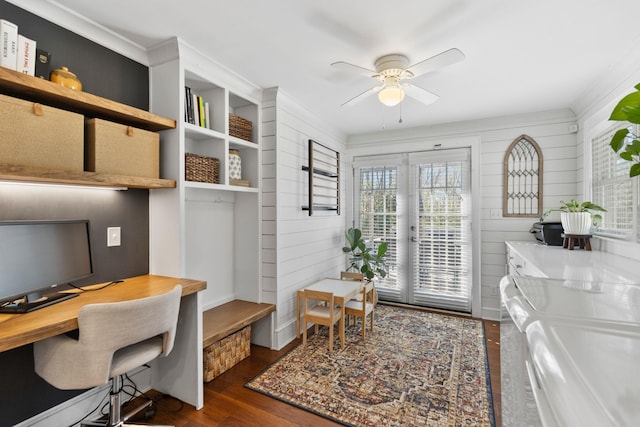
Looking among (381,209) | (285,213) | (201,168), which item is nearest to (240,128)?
(201,168)

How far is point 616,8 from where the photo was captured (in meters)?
1.72

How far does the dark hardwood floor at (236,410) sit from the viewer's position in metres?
1.92

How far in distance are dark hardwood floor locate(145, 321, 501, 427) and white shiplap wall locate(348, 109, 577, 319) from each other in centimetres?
152

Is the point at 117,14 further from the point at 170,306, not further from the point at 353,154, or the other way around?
the point at 353,154

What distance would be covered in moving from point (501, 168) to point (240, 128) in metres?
3.03

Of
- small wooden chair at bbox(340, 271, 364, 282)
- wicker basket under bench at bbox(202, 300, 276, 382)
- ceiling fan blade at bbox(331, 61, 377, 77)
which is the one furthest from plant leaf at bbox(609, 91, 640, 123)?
small wooden chair at bbox(340, 271, 364, 282)

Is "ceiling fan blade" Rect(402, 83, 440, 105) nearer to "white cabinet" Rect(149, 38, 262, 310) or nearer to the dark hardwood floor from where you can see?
"white cabinet" Rect(149, 38, 262, 310)

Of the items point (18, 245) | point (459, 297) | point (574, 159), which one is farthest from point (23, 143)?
point (574, 159)

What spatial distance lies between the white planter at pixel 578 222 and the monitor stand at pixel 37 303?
11.9ft

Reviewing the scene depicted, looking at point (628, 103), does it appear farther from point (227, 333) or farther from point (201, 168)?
point (227, 333)

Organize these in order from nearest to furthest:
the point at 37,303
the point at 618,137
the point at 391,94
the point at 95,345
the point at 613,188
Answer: the point at 618,137
the point at 95,345
the point at 37,303
the point at 391,94
the point at 613,188

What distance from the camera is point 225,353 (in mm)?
2514

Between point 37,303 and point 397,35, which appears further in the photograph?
point 397,35

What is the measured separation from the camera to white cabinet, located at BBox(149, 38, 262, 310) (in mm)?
2162
